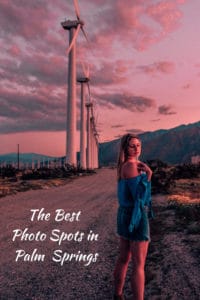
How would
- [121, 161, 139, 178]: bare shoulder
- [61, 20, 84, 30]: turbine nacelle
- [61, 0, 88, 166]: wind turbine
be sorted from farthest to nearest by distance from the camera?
[61, 20, 84, 30]: turbine nacelle < [61, 0, 88, 166]: wind turbine < [121, 161, 139, 178]: bare shoulder

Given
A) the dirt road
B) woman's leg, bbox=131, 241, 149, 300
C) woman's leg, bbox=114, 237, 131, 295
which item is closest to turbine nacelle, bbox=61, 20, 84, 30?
the dirt road

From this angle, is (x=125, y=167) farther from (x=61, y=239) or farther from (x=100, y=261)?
(x=61, y=239)

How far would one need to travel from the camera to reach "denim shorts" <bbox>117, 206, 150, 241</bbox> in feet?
19.2

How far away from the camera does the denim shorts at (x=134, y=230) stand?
585 cm

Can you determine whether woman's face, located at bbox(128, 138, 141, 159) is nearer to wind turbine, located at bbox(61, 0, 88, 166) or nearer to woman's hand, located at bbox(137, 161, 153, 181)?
woman's hand, located at bbox(137, 161, 153, 181)

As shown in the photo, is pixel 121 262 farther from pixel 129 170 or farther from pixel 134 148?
pixel 134 148

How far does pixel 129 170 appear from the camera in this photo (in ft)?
19.4

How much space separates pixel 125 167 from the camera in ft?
19.6

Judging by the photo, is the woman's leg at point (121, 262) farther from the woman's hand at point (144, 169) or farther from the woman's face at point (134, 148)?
the woman's face at point (134, 148)

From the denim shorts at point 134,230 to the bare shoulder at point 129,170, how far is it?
1.75 feet

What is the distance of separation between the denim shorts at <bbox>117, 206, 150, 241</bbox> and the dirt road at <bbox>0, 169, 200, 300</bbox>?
59.5 inches

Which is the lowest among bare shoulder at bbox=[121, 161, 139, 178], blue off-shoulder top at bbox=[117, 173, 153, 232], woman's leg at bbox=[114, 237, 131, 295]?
woman's leg at bbox=[114, 237, 131, 295]

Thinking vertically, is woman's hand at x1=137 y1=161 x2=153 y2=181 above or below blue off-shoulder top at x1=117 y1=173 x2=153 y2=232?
above

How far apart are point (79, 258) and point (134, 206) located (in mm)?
4317
